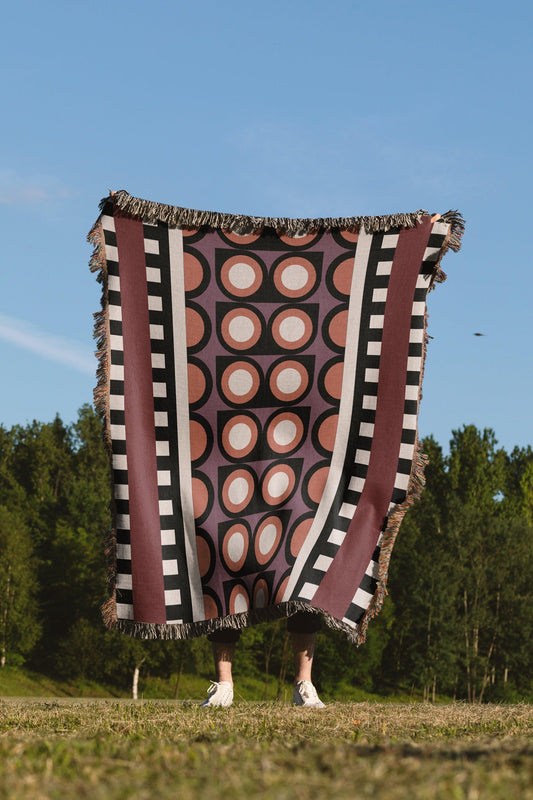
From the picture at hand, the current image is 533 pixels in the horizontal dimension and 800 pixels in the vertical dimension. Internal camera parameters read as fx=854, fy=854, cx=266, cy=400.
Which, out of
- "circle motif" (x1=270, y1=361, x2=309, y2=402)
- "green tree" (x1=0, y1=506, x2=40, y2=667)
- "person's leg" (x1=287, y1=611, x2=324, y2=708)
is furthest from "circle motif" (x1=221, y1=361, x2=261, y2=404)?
"green tree" (x1=0, y1=506, x2=40, y2=667)

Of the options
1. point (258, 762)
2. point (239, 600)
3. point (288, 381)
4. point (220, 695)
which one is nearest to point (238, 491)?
point (239, 600)

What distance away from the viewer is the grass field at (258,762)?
2.34 m

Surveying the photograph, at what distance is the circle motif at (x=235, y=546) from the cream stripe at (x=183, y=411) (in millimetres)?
257

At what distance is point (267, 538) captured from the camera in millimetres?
6770

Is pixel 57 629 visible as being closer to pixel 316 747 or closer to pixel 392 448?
pixel 392 448

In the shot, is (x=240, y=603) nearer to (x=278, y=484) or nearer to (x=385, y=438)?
(x=278, y=484)

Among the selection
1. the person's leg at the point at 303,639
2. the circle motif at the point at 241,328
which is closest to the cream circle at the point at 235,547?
the person's leg at the point at 303,639

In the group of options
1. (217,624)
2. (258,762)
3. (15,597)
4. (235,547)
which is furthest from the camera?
(15,597)

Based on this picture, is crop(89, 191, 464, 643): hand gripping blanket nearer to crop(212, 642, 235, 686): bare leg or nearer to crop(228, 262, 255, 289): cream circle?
crop(228, 262, 255, 289): cream circle

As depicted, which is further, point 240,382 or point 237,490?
point 240,382

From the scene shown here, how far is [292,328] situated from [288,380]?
0.45 meters

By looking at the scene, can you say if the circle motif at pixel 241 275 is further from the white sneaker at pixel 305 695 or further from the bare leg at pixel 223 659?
the white sneaker at pixel 305 695

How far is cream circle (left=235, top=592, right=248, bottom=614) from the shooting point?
262 inches

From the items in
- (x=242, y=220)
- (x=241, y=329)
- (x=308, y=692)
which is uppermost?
(x=242, y=220)
